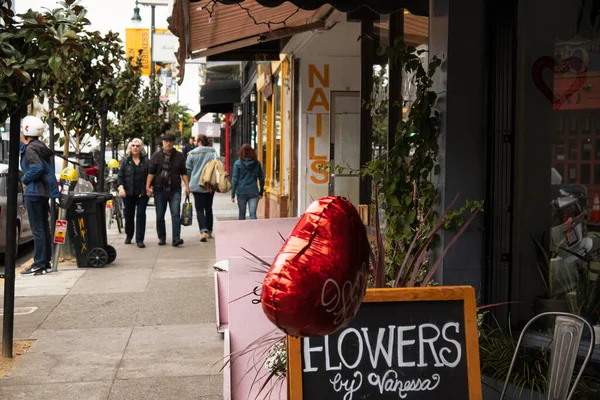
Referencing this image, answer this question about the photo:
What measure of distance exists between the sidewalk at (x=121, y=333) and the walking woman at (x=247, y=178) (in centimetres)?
211

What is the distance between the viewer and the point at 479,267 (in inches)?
206

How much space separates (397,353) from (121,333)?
4617mm

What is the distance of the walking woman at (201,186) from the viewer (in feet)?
46.1

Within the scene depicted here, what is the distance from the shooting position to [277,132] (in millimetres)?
17500

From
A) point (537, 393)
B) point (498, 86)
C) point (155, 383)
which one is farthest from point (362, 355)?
point (155, 383)

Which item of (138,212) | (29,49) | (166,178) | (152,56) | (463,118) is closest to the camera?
(463,118)

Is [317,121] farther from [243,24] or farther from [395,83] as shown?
Answer: [395,83]

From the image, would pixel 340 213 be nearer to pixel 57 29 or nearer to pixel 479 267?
pixel 479 267

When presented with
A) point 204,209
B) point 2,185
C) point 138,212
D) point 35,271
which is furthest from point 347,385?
point 204,209

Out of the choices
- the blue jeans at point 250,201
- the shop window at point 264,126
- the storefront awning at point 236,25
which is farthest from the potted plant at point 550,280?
the shop window at point 264,126

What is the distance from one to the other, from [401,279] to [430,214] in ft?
3.74

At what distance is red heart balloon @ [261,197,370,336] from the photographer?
2.31 meters

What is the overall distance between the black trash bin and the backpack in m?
2.49

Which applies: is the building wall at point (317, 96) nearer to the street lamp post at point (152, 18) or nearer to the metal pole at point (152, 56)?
the street lamp post at point (152, 18)
